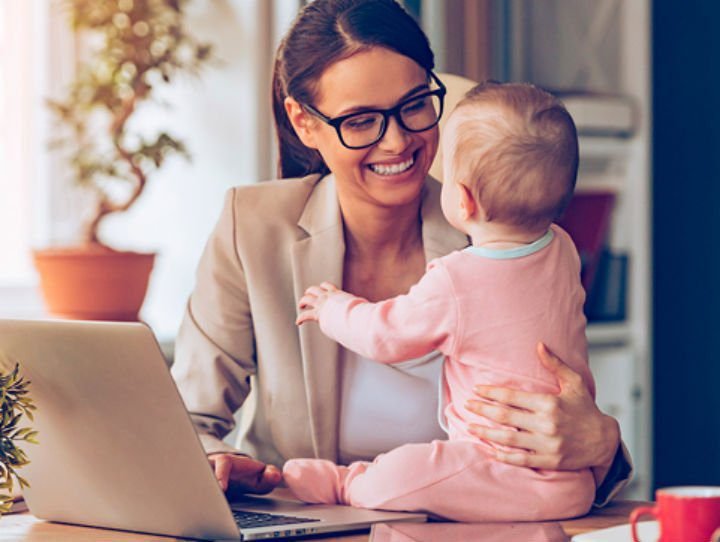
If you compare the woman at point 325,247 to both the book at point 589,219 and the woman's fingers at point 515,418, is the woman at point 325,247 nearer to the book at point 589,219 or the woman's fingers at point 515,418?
the woman's fingers at point 515,418

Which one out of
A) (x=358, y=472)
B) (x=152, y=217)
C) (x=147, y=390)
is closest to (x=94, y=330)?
(x=147, y=390)

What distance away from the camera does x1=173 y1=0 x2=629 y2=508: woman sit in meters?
1.59

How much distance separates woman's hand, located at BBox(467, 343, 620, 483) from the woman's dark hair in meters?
0.52

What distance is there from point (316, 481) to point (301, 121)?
22.2 inches

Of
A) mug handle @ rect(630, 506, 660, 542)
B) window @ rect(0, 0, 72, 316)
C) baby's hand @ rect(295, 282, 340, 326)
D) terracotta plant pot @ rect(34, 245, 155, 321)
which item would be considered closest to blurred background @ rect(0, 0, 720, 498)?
window @ rect(0, 0, 72, 316)

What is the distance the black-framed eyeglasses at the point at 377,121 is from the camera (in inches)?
61.5

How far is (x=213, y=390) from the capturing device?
1.71 m

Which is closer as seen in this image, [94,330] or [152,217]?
[94,330]

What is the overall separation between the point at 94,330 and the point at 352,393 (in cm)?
65

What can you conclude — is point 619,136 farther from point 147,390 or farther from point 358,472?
point 147,390

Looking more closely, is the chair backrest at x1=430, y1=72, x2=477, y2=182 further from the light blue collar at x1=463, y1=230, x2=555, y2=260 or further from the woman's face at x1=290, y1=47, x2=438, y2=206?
the light blue collar at x1=463, y1=230, x2=555, y2=260

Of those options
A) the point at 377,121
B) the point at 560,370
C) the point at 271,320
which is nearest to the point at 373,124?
the point at 377,121
